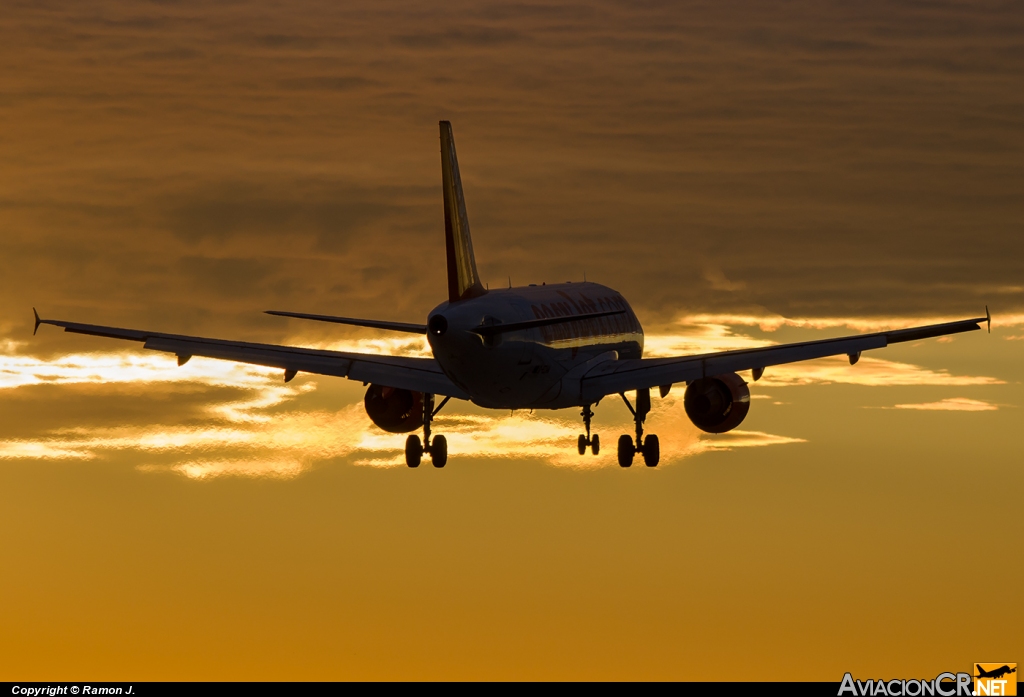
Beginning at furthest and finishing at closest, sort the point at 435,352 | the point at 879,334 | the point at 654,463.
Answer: the point at 654,463
the point at 879,334
the point at 435,352

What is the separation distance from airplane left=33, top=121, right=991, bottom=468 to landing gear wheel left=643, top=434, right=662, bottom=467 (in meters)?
0.04

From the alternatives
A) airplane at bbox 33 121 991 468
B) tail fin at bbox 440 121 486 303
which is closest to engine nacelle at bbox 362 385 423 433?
airplane at bbox 33 121 991 468

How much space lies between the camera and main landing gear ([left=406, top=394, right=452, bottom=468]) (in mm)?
62156

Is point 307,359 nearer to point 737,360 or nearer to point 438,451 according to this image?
point 438,451

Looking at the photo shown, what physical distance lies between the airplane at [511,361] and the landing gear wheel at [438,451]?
38mm

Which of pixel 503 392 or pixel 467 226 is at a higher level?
pixel 467 226

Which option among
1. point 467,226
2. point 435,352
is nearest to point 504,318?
point 435,352

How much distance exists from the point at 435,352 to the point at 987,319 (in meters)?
19.6

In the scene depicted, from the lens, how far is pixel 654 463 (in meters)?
63.8

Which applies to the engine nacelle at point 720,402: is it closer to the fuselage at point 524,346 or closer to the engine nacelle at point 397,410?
the fuselage at point 524,346

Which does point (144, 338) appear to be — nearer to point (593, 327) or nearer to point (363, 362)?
point (363, 362)

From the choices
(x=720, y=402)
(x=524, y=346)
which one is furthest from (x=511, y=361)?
(x=720, y=402)

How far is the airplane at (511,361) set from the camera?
5653 cm

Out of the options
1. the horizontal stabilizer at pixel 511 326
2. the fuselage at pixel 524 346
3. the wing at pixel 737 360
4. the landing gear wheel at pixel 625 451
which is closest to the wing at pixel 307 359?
the fuselage at pixel 524 346
